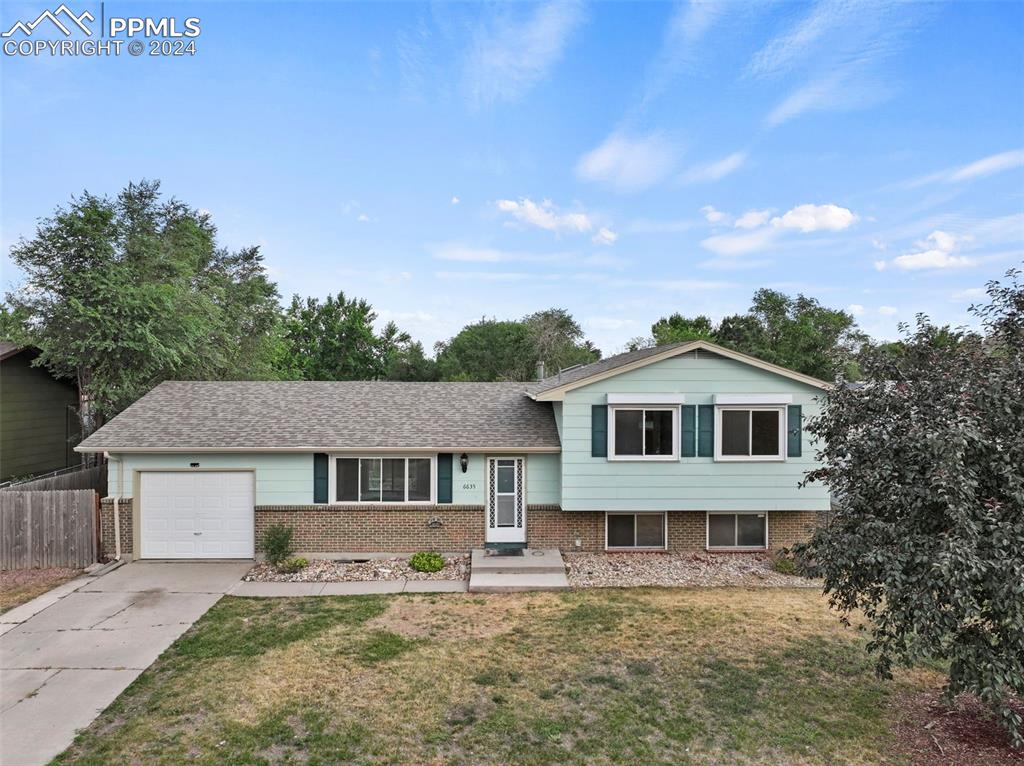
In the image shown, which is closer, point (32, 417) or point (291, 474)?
point (291, 474)

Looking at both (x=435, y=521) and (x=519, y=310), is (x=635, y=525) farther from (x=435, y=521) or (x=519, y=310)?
(x=519, y=310)

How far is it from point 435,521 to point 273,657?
5074 mm

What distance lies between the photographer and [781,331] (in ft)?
150

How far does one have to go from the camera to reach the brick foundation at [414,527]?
467 inches

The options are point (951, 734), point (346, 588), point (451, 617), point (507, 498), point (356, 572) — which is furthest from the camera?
point (507, 498)

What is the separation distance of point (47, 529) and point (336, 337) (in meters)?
42.1

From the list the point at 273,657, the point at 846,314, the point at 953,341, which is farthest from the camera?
the point at 846,314

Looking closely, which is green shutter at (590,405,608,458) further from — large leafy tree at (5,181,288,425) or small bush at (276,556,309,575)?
large leafy tree at (5,181,288,425)

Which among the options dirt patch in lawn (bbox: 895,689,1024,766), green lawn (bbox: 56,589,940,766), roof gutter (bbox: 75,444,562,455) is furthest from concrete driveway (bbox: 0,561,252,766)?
dirt patch in lawn (bbox: 895,689,1024,766)

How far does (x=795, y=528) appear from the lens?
41.2 ft

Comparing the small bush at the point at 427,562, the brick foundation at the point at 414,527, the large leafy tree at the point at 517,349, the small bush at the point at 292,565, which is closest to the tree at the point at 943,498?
the brick foundation at the point at 414,527

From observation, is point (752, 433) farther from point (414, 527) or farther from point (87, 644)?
point (87, 644)

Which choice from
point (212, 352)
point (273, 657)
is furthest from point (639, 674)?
point (212, 352)

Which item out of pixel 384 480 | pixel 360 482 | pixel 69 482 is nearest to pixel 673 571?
pixel 384 480
